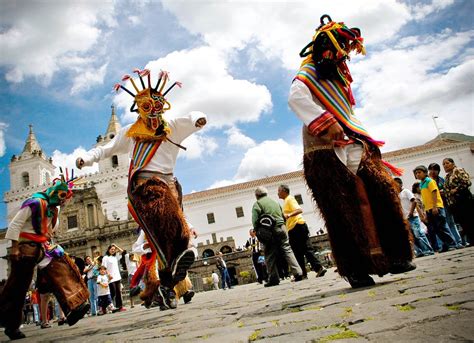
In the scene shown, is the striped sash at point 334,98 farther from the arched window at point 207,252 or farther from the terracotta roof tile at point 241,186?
A: the terracotta roof tile at point 241,186

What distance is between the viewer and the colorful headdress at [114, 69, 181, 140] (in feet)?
14.4

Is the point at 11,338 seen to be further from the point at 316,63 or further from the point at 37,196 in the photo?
the point at 316,63

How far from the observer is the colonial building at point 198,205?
38938 millimetres

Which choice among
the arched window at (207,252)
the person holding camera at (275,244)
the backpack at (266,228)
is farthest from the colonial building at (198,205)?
the backpack at (266,228)

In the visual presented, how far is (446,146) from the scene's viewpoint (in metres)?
43.2

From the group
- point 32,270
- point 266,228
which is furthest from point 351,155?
point 32,270

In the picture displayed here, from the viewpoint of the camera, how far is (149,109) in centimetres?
448

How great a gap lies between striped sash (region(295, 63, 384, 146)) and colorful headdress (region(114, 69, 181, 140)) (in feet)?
6.24

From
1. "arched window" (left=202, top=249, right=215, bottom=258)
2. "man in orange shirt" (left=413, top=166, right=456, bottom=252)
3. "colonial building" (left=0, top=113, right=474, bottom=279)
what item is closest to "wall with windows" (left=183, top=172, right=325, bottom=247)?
"colonial building" (left=0, top=113, right=474, bottom=279)

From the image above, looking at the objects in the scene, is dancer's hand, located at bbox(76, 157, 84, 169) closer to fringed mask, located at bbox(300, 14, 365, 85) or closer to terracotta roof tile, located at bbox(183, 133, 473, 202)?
fringed mask, located at bbox(300, 14, 365, 85)

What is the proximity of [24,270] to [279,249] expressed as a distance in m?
3.94

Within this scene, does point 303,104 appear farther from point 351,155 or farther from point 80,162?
point 80,162

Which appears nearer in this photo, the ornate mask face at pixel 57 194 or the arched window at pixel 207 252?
the ornate mask face at pixel 57 194

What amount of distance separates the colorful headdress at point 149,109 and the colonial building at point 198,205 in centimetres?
3427
